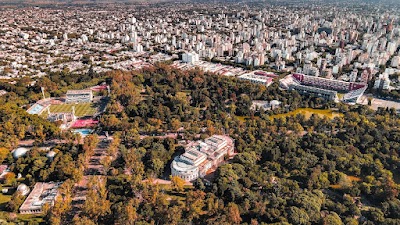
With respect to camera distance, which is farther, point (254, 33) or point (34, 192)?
point (254, 33)

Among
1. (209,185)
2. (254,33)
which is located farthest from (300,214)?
(254,33)

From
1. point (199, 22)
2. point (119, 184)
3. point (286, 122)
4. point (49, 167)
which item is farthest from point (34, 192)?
point (199, 22)

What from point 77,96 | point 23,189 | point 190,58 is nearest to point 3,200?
point 23,189

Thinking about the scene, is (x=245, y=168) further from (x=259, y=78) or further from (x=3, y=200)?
(x=259, y=78)

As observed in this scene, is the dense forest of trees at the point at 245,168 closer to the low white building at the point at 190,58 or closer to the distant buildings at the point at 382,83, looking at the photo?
the distant buildings at the point at 382,83

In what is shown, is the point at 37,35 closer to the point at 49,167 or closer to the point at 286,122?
the point at 49,167

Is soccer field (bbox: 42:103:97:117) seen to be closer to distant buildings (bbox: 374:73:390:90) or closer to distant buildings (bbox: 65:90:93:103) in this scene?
distant buildings (bbox: 65:90:93:103)

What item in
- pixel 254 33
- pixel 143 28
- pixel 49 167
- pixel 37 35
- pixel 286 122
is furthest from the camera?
pixel 143 28

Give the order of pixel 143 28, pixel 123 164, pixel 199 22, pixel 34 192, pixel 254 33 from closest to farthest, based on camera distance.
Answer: pixel 34 192 → pixel 123 164 → pixel 254 33 → pixel 143 28 → pixel 199 22
